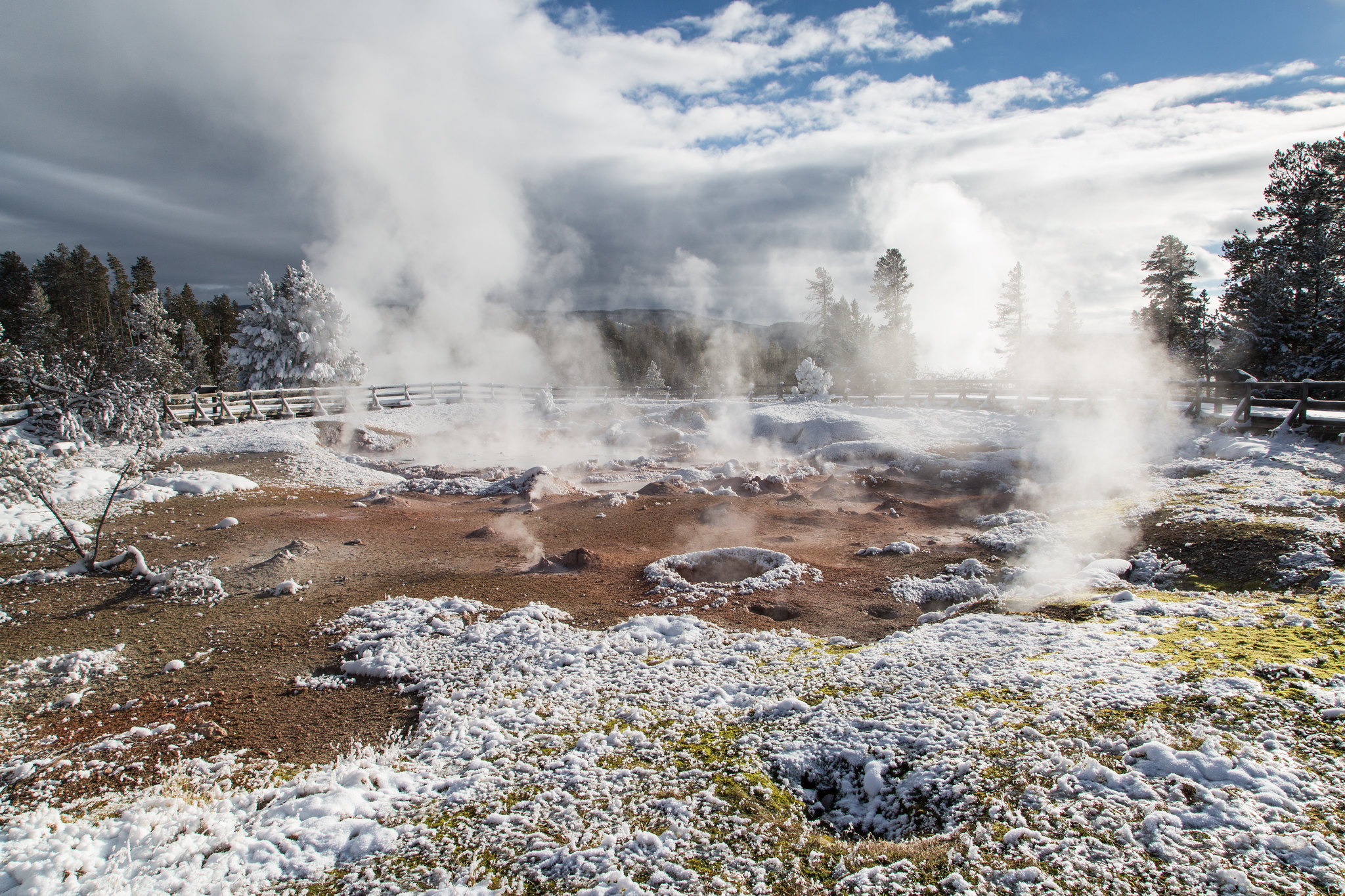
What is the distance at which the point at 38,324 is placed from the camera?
43500 millimetres

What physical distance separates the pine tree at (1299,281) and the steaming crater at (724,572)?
3308 cm

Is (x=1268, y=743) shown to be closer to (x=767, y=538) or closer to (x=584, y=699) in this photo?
(x=584, y=699)

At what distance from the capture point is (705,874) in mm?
3061

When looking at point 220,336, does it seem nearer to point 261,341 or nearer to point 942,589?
point 261,341

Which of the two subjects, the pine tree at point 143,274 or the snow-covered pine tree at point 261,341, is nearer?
the snow-covered pine tree at point 261,341

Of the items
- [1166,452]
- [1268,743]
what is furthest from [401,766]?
[1166,452]

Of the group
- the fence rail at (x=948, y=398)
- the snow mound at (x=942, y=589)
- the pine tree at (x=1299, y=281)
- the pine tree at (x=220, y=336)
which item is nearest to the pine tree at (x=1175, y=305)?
the pine tree at (x=1299, y=281)

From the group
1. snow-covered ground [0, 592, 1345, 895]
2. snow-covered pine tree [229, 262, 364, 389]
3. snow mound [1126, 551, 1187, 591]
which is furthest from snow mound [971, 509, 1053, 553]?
snow-covered pine tree [229, 262, 364, 389]

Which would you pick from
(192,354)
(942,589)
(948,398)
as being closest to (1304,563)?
(942,589)

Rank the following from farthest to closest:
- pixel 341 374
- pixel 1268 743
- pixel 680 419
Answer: pixel 341 374 → pixel 680 419 → pixel 1268 743

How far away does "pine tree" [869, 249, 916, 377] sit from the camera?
54250mm

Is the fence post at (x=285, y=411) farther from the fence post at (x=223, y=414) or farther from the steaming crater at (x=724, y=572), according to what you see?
the steaming crater at (x=724, y=572)

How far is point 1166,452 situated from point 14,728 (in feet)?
73.0

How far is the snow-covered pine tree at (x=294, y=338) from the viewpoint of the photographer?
3688cm
